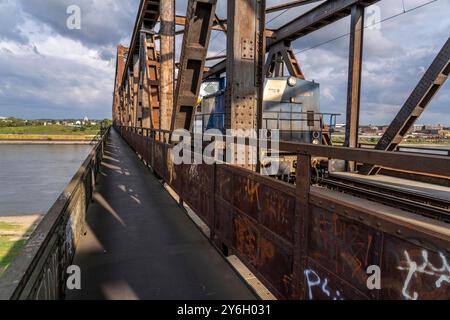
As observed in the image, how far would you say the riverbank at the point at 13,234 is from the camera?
11555 millimetres

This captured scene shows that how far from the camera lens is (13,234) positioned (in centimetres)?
1445

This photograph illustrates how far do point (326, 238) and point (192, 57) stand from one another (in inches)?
189

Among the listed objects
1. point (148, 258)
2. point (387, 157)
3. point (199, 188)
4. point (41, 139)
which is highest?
point (387, 157)

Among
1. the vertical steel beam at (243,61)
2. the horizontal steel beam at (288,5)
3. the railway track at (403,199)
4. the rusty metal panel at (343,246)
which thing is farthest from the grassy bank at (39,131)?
the rusty metal panel at (343,246)

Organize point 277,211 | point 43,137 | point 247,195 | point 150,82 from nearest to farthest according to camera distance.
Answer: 1. point 277,211
2. point 247,195
3. point 150,82
4. point 43,137

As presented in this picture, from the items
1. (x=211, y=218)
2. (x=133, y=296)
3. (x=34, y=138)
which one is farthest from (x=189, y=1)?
(x=34, y=138)

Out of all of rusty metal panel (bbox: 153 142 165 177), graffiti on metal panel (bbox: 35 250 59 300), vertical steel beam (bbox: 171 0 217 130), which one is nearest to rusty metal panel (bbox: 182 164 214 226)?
vertical steel beam (bbox: 171 0 217 130)

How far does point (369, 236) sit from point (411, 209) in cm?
675

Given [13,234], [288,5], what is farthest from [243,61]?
[13,234]

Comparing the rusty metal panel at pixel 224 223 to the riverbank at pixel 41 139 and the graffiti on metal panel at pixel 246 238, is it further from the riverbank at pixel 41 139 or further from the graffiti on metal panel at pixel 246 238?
the riverbank at pixel 41 139

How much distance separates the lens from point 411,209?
7.74m

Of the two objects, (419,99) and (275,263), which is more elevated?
(419,99)

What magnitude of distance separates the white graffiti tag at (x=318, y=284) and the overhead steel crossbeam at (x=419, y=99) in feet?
30.7

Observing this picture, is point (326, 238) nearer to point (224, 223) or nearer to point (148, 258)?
point (224, 223)
